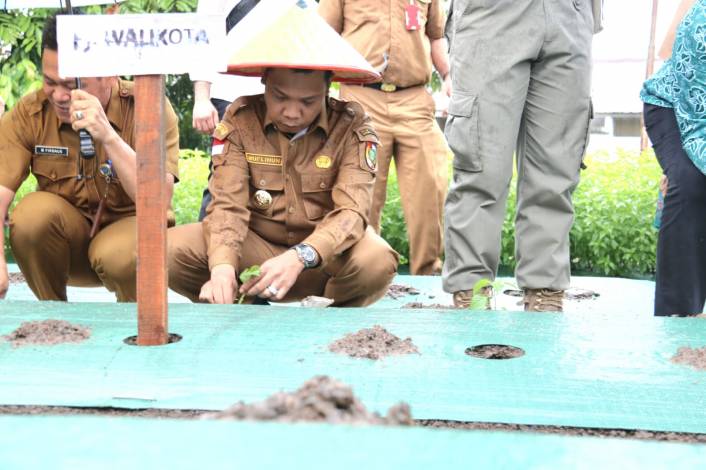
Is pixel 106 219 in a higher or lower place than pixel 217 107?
lower

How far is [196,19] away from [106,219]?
1.26 meters

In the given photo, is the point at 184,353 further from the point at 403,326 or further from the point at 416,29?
the point at 416,29

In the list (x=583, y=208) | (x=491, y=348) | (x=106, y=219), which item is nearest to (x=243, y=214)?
(x=106, y=219)

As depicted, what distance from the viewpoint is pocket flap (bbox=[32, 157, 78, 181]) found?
9.64 feet

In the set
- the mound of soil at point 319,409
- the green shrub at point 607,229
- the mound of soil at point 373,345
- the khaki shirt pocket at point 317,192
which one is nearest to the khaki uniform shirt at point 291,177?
the khaki shirt pocket at point 317,192

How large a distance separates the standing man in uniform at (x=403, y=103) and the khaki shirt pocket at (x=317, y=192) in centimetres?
123

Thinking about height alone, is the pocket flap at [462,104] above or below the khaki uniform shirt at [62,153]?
above

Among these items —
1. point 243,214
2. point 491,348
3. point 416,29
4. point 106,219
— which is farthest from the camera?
point 416,29

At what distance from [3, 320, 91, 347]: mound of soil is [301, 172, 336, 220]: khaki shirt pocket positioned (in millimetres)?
903

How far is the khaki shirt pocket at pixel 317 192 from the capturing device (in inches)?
111

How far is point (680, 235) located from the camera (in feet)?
9.31

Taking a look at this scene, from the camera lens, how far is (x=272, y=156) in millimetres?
2797

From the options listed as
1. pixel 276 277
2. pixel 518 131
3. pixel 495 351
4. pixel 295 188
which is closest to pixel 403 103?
pixel 518 131

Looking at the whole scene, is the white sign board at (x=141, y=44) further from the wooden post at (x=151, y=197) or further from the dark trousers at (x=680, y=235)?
→ the dark trousers at (x=680, y=235)
